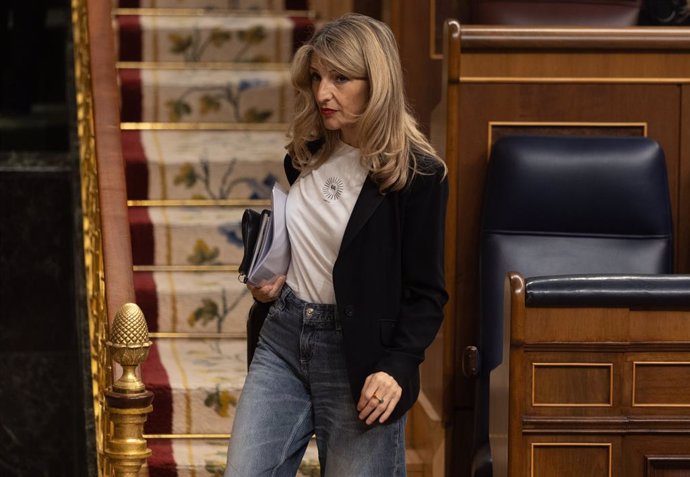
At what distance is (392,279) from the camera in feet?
7.41

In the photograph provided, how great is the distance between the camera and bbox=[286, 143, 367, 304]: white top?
2277 mm

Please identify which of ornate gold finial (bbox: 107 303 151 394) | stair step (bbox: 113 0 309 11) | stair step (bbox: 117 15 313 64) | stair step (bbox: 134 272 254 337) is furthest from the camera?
stair step (bbox: 113 0 309 11)

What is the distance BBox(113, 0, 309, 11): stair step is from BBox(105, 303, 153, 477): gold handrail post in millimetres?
2794

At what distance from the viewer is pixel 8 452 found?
4.93 meters

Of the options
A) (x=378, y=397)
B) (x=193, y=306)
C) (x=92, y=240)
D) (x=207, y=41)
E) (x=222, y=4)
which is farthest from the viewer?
(x=222, y=4)

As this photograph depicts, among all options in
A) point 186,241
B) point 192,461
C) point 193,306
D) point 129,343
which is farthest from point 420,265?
point 186,241

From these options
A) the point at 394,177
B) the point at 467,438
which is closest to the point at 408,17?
the point at 467,438

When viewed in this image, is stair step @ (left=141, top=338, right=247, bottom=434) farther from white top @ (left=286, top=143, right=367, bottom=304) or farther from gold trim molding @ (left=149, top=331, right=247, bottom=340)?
white top @ (left=286, top=143, right=367, bottom=304)

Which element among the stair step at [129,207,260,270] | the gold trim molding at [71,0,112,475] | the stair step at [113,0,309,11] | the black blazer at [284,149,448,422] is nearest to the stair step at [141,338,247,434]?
the gold trim molding at [71,0,112,475]

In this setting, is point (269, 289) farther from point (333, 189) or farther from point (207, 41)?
point (207, 41)

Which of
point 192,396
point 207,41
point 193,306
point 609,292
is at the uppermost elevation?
point 207,41

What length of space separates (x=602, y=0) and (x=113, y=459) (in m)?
2.11

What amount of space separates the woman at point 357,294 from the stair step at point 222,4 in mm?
3028

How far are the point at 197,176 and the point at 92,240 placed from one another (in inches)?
37.4
